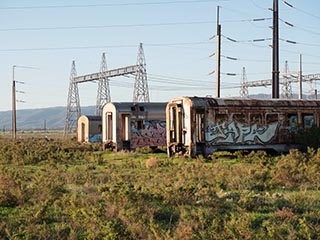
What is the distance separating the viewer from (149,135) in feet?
98.4

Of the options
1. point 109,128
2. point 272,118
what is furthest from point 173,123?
point 109,128

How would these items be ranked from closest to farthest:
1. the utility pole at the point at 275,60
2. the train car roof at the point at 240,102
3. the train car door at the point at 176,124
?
the train car roof at the point at 240,102, the train car door at the point at 176,124, the utility pole at the point at 275,60

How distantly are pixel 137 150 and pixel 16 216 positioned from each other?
18752mm

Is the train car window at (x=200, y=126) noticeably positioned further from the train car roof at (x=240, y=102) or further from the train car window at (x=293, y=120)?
the train car window at (x=293, y=120)

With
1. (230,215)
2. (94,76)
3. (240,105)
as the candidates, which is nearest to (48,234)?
(230,215)

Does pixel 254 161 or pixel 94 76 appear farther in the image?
pixel 94 76

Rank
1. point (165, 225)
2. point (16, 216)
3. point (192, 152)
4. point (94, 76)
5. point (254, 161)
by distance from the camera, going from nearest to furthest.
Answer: point (165, 225), point (16, 216), point (254, 161), point (192, 152), point (94, 76)

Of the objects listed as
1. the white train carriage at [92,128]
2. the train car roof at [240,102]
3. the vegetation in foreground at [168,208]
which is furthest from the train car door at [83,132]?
the vegetation in foreground at [168,208]

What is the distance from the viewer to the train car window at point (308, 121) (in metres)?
24.4

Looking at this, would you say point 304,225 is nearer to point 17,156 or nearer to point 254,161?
point 254,161

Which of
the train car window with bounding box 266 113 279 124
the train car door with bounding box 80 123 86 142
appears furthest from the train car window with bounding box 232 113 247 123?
the train car door with bounding box 80 123 86 142

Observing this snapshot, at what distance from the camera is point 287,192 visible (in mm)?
12570

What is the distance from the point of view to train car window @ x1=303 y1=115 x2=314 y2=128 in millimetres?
24427

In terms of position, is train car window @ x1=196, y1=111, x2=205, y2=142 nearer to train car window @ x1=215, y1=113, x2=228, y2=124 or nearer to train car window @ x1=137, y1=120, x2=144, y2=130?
train car window @ x1=215, y1=113, x2=228, y2=124
